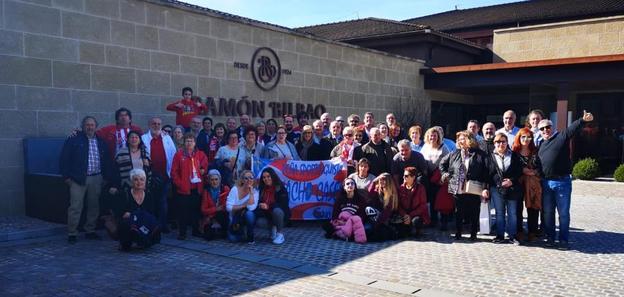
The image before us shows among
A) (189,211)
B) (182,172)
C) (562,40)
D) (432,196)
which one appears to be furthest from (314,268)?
(562,40)

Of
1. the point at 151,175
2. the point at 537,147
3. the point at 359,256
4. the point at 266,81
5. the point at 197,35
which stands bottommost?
the point at 359,256

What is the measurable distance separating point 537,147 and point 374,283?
3674 millimetres

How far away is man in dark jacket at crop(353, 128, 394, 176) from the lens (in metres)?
8.09

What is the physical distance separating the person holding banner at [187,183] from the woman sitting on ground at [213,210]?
137 millimetres

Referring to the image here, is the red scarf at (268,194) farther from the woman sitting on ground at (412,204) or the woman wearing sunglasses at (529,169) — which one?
the woman wearing sunglasses at (529,169)

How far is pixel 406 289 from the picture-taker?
16.6ft

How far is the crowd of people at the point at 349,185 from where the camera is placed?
22.9 feet

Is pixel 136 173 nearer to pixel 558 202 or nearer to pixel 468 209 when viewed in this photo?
pixel 468 209

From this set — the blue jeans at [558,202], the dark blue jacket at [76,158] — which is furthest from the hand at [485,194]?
the dark blue jacket at [76,158]

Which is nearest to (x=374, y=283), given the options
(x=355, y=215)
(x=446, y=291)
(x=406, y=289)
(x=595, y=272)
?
(x=406, y=289)

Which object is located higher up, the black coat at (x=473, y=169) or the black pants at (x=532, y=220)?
the black coat at (x=473, y=169)

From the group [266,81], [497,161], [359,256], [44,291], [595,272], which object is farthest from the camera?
[266,81]

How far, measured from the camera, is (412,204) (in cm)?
771

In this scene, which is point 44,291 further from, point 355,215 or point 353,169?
point 353,169
